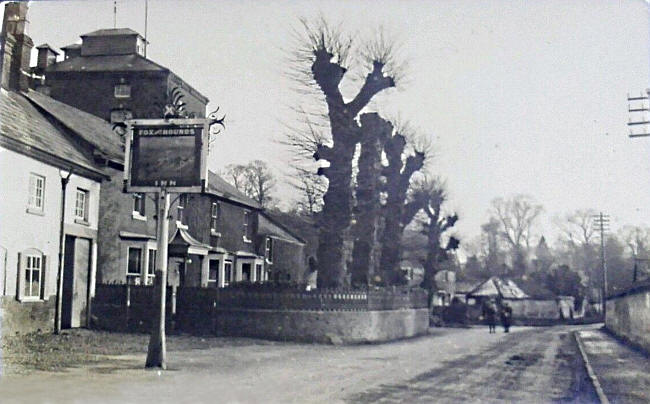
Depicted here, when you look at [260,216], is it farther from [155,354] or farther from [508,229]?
[508,229]

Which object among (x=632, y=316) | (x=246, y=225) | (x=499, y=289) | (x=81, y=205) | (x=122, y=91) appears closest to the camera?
(x=499, y=289)

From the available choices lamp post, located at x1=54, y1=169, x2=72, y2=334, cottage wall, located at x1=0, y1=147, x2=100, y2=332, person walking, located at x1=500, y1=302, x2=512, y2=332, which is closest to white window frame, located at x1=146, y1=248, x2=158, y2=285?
cottage wall, located at x1=0, y1=147, x2=100, y2=332

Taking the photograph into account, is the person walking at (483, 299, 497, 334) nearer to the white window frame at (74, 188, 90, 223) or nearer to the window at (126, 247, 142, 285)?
the window at (126, 247, 142, 285)

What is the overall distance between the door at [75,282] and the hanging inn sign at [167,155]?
0.82m

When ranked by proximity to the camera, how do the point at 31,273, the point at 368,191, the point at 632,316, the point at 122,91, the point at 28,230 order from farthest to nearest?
the point at 632,316 < the point at 368,191 < the point at 122,91 < the point at 28,230 < the point at 31,273

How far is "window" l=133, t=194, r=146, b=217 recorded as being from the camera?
7.21m

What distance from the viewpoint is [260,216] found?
7.23 metres

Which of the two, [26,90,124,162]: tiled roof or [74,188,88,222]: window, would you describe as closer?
[74,188,88,222]: window

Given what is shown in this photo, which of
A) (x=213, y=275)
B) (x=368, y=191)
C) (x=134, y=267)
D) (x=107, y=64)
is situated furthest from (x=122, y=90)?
(x=368, y=191)

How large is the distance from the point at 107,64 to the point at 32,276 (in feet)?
8.14

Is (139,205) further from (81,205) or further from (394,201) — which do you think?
(394,201)

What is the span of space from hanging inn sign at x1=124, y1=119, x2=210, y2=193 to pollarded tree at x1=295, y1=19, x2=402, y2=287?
4.58 ft

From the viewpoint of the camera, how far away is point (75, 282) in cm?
700

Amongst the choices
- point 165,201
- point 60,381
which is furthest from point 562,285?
point 60,381
